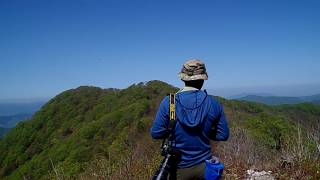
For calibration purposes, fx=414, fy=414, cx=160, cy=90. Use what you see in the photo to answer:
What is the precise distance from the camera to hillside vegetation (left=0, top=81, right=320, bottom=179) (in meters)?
7.31

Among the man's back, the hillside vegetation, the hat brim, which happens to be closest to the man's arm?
the man's back

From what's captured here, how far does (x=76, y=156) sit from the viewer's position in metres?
62.7

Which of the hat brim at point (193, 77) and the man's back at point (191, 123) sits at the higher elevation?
the hat brim at point (193, 77)

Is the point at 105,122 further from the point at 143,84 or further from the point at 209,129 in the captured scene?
the point at 209,129

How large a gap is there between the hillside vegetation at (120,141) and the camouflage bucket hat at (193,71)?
2504 millimetres

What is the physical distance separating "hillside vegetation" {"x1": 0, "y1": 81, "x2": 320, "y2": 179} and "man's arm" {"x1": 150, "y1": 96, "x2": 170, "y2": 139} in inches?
82.3

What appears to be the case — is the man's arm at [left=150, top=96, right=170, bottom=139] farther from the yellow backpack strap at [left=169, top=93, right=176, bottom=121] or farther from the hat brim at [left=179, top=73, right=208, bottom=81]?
the hat brim at [left=179, top=73, right=208, bottom=81]

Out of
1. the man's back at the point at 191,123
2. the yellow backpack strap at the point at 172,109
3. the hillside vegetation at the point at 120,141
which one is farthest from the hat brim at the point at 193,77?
the hillside vegetation at the point at 120,141

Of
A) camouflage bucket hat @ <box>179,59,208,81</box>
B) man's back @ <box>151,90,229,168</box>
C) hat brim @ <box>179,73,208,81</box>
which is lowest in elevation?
man's back @ <box>151,90,229,168</box>

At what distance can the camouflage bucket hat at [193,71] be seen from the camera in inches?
156

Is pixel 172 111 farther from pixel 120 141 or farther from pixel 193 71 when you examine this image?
pixel 120 141

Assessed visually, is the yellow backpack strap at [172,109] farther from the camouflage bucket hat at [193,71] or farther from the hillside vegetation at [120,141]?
the hillside vegetation at [120,141]

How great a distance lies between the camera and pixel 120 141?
159 feet

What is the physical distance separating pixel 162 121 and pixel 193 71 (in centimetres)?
56
